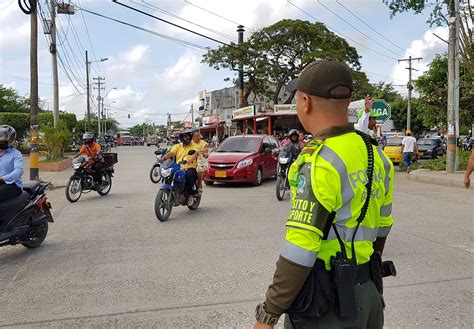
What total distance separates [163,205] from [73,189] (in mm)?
3505

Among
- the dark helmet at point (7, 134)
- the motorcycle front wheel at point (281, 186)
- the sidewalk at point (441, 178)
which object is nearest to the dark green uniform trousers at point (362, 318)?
the dark helmet at point (7, 134)

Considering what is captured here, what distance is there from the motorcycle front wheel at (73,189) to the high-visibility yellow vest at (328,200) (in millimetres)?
9558

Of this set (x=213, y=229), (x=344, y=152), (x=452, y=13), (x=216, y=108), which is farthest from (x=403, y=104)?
(x=344, y=152)

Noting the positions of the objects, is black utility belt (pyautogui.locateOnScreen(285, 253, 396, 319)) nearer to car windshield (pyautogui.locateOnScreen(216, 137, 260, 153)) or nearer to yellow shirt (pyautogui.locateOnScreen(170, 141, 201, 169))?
yellow shirt (pyautogui.locateOnScreen(170, 141, 201, 169))

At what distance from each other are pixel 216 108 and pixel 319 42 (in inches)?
1659

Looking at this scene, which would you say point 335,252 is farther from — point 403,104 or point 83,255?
point 403,104

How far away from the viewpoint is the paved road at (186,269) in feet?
13.0

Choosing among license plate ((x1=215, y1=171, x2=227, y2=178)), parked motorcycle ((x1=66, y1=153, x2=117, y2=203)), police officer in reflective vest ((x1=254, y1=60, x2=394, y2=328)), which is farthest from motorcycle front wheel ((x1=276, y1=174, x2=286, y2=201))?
police officer in reflective vest ((x1=254, y1=60, x2=394, y2=328))

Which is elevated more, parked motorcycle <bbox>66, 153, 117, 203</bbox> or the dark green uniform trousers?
the dark green uniform trousers

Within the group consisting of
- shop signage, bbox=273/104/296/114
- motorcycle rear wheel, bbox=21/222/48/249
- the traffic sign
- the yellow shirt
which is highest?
shop signage, bbox=273/104/296/114

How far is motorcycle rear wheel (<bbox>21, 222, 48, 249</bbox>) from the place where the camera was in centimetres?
624

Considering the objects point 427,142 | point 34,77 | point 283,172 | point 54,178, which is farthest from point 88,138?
point 427,142

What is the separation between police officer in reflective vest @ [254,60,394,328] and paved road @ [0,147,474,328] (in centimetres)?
212

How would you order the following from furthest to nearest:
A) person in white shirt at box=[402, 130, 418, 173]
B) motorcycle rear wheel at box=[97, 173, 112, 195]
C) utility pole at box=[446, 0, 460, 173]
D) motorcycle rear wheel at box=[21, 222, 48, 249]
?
person in white shirt at box=[402, 130, 418, 173], utility pole at box=[446, 0, 460, 173], motorcycle rear wheel at box=[97, 173, 112, 195], motorcycle rear wheel at box=[21, 222, 48, 249]
